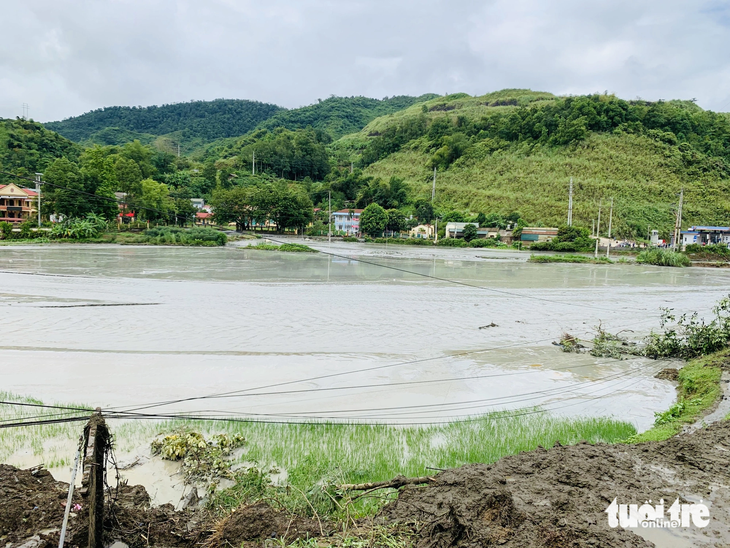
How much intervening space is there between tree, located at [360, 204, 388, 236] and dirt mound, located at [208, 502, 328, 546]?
63000 millimetres

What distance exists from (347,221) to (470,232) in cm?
2246

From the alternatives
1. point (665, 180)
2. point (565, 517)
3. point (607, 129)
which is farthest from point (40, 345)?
point (607, 129)

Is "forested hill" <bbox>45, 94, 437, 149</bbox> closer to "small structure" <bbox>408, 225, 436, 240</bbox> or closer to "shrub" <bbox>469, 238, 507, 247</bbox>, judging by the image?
"small structure" <bbox>408, 225, 436, 240</bbox>

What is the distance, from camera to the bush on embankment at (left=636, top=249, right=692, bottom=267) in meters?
42.2

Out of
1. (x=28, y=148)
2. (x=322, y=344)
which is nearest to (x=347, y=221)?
(x=28, y=148)

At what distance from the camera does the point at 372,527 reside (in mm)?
3631

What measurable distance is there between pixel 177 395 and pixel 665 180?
3500 inches

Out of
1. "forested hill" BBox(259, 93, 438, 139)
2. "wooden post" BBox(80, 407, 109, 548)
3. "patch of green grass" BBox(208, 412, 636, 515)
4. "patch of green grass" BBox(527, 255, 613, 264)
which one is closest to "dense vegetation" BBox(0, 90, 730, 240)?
"patch of green grass" BBox(527, 255, 613, 264)

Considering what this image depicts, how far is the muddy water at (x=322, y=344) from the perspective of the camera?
8164mm

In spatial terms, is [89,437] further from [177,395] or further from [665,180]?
[665,180]

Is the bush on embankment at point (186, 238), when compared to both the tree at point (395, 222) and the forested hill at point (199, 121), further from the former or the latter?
the forested hill at point (199, 121)

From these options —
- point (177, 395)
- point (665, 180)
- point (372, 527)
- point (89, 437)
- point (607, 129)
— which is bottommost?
point (177, 395)

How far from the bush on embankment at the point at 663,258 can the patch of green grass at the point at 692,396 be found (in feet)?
126

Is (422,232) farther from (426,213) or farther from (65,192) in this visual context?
(65,192)
